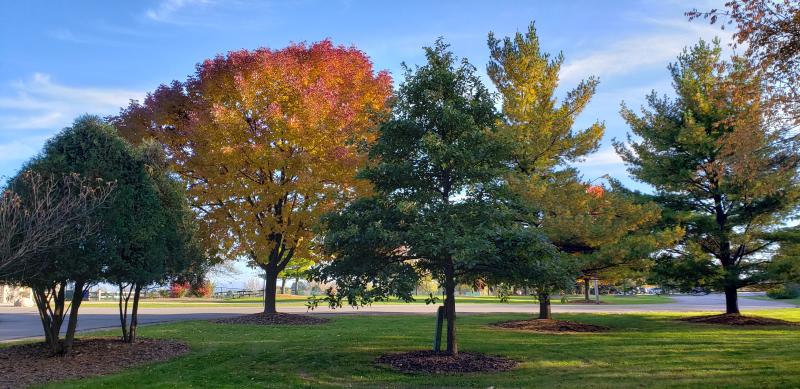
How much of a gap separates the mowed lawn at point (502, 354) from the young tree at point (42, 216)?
235cm

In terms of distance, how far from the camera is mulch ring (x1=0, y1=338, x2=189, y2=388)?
9.19m

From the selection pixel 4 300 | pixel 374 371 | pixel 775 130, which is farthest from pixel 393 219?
pixel 4 300

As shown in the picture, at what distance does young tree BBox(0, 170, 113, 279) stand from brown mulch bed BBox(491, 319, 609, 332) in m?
12.6

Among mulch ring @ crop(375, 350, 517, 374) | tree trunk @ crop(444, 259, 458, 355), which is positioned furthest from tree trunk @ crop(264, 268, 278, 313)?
→ tree trunk @ crop(444, 259, 458, 355)

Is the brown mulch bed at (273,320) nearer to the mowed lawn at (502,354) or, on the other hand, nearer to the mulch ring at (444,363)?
the mowed lawn at (502,354)

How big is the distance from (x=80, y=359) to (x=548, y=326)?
13.3 metres

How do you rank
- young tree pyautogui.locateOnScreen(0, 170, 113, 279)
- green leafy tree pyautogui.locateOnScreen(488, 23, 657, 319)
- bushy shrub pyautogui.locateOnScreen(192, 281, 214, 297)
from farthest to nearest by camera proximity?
1. bushy shrub pyautogui.locateOnScreen(192, 281, 214, 297)
2. green leafy tree pyautogui.locateOnScreen(488, 23, 657, 319)
3. young tree pyautogui.locateOnScreen(0, 170, 113, 279)

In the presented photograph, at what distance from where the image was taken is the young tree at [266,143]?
1859cm

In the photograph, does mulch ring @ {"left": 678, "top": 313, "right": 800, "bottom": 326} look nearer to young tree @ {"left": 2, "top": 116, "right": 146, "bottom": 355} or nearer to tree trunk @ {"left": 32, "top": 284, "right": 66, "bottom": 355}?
young tree @ {"left": 2, "top": 116, "right": 146, "bottom": 355}

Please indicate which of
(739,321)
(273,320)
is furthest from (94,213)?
(739,321)

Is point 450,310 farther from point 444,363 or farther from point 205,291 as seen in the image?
point 205,291

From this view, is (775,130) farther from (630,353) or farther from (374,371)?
(374,371)

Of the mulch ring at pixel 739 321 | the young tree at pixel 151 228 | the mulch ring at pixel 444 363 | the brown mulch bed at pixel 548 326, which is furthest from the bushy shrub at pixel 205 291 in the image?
the mulch ring at pixel 444 363

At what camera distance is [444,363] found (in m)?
9.89
